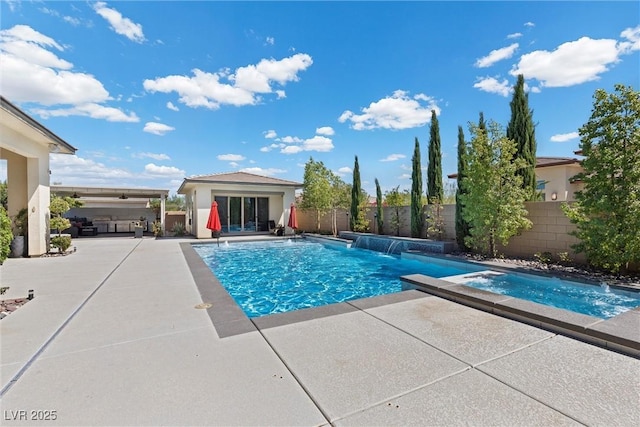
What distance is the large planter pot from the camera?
10.1 m

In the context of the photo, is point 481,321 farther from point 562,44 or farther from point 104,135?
point 104,135

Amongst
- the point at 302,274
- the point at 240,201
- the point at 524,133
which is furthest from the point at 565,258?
the point at 240,201

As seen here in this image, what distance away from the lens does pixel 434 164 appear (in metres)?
14.5

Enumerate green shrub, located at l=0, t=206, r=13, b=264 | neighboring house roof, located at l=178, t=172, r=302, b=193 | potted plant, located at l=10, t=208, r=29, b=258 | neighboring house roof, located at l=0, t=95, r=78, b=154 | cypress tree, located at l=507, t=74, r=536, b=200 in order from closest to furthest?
green shrub, located at l=0, t=206, r=13, b=264
neighboring house roof, located at l=0, t=95, r=78, b=154
cypress tree, located at l=507, t=74, r=536, b=200
potted plant, located at l=10, t=208, r=29, b=258
neighboring house roof, located at l=178, t=172, r=302, b=193

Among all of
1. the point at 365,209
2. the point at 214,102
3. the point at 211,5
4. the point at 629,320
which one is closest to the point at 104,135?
the point at 214,102

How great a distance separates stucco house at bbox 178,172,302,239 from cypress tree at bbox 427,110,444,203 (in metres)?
8.69

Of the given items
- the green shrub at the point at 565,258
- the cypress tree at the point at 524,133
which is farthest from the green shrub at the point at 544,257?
the cypress tree at the point at 524,133

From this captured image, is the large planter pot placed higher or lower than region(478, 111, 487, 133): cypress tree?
lower

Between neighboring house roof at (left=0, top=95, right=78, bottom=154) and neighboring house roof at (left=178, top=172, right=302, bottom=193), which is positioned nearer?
neighboring house roof at (left=0, top=95, right=78, bottom=154)

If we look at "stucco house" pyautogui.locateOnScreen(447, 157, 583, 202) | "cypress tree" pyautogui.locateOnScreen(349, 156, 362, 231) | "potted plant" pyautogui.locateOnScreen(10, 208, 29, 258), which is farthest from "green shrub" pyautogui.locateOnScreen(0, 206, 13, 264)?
"stucco house" pyautogui.locateOnScreen(447, 157, 583, 202)

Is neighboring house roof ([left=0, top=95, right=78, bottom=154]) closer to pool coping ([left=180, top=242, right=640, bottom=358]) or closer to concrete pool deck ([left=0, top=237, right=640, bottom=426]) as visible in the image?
concrete pool deck ([left=0, top=237, right=640, bottom=426])

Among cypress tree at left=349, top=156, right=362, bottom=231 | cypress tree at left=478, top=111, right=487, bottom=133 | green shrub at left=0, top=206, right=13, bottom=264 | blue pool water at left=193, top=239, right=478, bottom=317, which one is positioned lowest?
blue pool water at left=193, top=239, right=478, bottom=317

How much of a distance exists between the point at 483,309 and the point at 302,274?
5833mm

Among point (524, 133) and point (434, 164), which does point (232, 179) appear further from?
point (524, 133)
